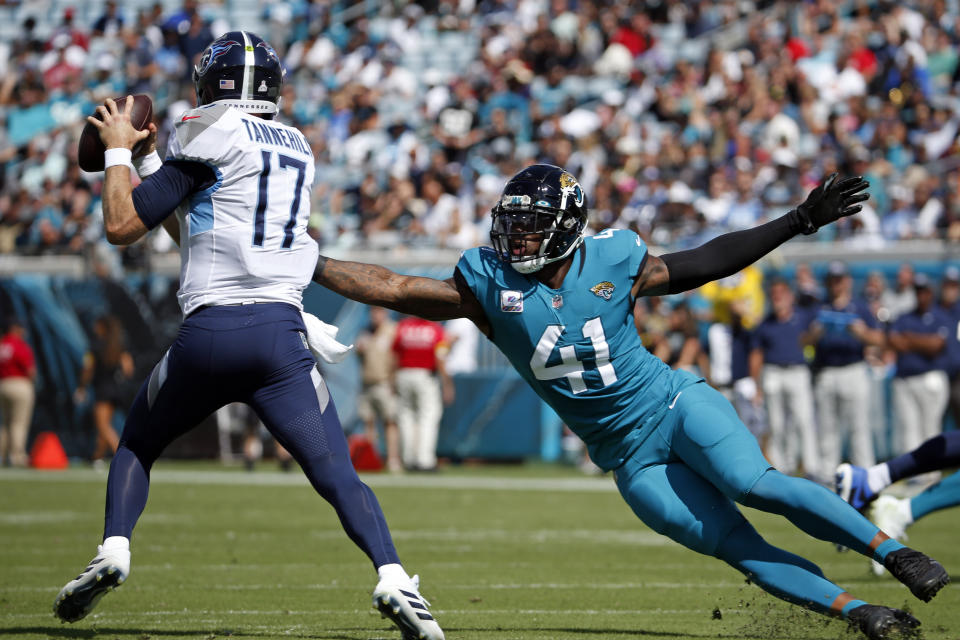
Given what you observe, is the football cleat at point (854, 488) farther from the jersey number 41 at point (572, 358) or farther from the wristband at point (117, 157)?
the wristband at point (117, 157)

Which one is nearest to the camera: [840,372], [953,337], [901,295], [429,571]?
[429,571]

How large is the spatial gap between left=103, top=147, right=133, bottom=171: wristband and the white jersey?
197 mm

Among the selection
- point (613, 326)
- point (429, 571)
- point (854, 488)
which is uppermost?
point (613, 326)

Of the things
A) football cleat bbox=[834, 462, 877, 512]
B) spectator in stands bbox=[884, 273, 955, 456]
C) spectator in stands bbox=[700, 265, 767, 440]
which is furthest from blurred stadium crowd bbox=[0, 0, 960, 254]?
football cleat bbox=[834, 462, 877, 512]

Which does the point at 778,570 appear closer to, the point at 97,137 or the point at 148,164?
the point at 148,164

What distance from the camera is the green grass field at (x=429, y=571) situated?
5.52m

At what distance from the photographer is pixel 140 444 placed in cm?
504

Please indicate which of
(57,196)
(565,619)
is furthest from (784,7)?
(565,619)

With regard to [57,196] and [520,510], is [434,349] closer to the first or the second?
[520,510]

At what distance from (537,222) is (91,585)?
2.01 metres

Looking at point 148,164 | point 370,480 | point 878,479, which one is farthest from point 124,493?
point 370,480

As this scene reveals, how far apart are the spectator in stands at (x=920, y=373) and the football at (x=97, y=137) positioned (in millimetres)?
9107

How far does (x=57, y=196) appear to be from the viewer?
1989 centimetres

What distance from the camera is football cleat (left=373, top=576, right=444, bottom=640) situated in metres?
4.60
